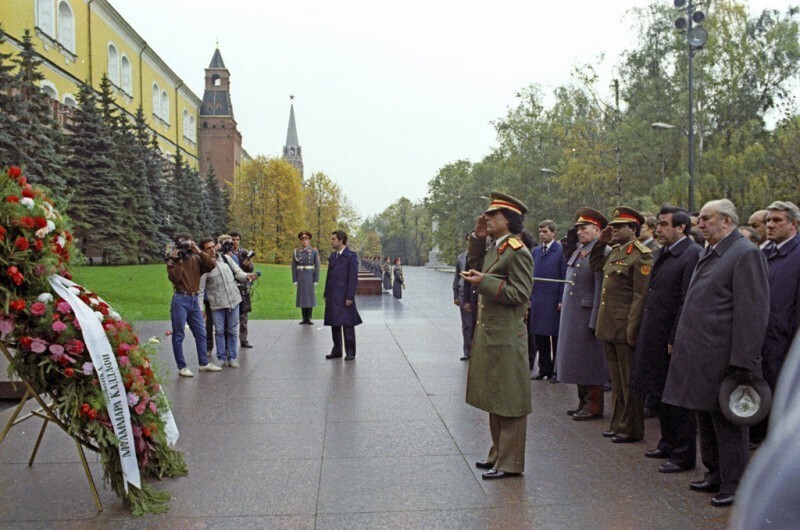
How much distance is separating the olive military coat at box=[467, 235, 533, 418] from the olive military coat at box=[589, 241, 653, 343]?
1404 mm

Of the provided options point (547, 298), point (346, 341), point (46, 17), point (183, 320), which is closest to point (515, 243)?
point (547, 298)

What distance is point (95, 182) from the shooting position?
34156mm

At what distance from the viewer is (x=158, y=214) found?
4347 centimetres

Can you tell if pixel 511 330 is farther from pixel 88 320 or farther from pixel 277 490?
pixel 88 320

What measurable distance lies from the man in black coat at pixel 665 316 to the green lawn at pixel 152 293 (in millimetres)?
10458

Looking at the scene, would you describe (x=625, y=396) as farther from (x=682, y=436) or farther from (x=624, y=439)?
(x=682, y=436)

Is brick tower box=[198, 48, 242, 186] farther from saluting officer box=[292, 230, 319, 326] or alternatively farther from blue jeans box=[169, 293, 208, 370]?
blue jeans box=[169, 293, 208, 370]

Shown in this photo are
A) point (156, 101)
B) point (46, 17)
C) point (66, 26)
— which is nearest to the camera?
point (46, 17)

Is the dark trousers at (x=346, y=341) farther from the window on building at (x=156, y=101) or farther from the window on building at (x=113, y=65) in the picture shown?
the window on building at (x=156, y=101)

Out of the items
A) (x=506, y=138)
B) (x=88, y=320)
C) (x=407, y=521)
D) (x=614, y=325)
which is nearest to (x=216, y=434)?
(x=88, y=320)

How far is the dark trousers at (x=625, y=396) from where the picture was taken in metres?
5.94

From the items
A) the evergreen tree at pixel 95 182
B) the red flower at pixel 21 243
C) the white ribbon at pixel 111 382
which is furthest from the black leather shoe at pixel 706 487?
the evergreen tree at pixel 95 182

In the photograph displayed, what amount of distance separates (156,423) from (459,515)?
6.95 feet

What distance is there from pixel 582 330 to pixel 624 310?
0.87m
